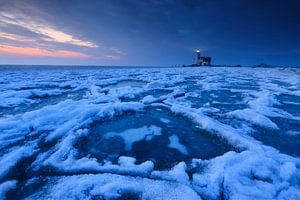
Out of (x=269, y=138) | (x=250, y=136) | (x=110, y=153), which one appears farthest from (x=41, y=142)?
(x=269, y=138)

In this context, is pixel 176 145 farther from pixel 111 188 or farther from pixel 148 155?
pixel 111 188

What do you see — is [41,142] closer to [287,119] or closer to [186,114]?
[186,114]

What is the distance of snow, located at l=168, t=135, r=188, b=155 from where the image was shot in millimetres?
2260

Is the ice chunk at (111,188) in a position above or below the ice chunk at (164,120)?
below

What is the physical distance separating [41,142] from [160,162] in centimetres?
162

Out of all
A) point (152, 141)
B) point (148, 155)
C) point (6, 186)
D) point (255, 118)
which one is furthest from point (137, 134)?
point (255, 118)

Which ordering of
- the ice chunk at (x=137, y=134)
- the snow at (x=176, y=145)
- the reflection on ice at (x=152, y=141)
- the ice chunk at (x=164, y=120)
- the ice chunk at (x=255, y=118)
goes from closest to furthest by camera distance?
1. the reflection on ice at (x=152, y=141)
2. the snow at (x=176, y=145)
3. the ice chunk at (x=137, y=134)
4. the ice chunk at (x=255, y=118)
5. the ice chunk at (x=164, y=120)

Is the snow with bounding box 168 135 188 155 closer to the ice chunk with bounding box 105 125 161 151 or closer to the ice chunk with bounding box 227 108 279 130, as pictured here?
the ice chunk with bounding box 105 125 161 151

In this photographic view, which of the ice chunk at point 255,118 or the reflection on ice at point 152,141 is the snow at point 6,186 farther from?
the ice chunk at point 255,118

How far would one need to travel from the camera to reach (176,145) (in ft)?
7.84

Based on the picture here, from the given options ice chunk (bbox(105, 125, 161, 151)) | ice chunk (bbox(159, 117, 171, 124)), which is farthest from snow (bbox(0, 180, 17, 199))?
ice chunk (bbox(159, 117, 171, 124))

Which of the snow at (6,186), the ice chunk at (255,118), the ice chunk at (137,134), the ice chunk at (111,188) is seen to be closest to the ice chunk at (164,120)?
the ice chunk at (137,134)

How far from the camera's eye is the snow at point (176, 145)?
2.26 metres

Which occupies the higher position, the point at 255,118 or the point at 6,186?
the point at 255,118
